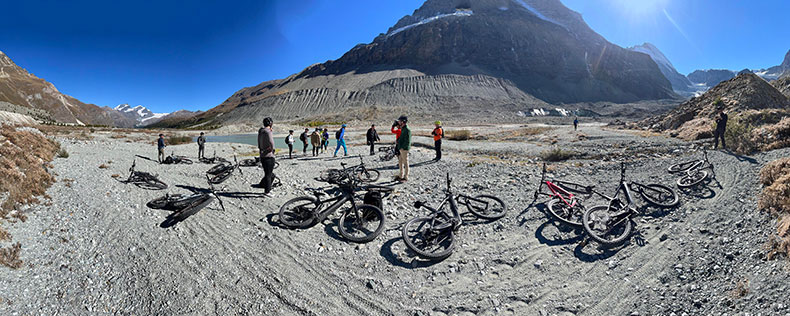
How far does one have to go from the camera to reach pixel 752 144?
1077cm

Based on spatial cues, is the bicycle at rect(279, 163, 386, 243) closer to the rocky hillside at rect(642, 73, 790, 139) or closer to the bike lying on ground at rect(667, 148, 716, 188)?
the bike lying on ground at rect(667, 148, 716, 188)

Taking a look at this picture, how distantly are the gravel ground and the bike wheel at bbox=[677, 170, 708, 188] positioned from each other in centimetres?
26

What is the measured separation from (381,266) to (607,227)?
4.59 meters

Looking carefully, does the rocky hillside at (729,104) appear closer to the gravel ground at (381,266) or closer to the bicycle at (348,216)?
the gravel ground at (381,266)

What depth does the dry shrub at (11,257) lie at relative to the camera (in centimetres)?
427

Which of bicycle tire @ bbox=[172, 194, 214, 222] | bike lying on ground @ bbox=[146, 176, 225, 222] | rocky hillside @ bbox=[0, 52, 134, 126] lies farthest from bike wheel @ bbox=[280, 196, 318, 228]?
rocky hillside @ bbox=[0, 52, 134, 126]

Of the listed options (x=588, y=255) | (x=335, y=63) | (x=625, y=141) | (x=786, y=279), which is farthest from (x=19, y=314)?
(x=335, y=63)

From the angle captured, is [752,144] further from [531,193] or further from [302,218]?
[302,218]

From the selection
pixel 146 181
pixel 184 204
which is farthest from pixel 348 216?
pixel 146 181

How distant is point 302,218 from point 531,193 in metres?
6.71

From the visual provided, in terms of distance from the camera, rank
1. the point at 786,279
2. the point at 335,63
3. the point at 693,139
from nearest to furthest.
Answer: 1. the point at 786,279
2. the point at 693,139
3. the point at 335,63

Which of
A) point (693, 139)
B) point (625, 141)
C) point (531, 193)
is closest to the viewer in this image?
point (531, 193)

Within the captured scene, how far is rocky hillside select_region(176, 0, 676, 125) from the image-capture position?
12284cm

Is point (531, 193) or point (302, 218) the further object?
point (531, 193)
